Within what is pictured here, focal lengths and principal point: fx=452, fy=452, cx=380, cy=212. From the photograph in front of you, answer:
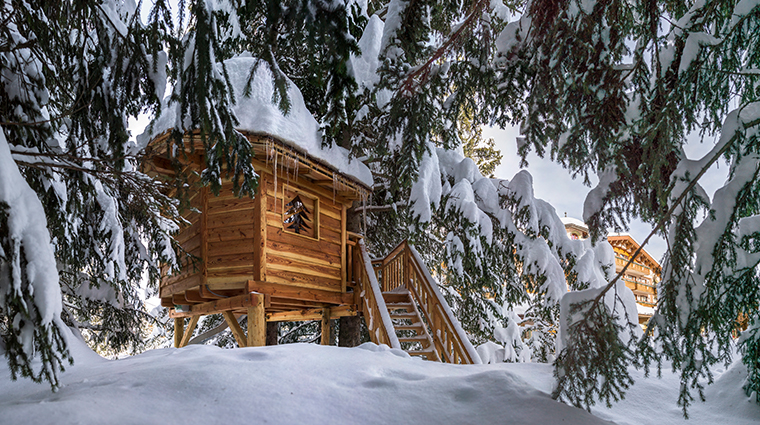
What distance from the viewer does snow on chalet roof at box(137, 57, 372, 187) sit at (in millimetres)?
6719

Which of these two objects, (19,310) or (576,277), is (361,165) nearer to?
(576,277)

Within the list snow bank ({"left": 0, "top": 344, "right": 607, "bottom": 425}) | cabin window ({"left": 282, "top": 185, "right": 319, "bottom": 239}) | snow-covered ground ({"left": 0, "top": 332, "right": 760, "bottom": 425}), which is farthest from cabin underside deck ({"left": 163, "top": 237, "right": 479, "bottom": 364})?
snow bank ({"left": 0, "top": 344, "right": 607, "bottom": 425})

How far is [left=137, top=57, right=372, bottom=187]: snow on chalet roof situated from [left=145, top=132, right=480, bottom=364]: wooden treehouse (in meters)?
0.15

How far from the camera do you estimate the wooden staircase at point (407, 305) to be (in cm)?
688

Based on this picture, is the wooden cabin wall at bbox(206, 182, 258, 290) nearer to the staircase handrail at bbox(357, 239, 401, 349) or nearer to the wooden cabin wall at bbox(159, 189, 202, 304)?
the wooden cabin wall at bbox(159, 189, 202, 304)

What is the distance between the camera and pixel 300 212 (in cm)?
862

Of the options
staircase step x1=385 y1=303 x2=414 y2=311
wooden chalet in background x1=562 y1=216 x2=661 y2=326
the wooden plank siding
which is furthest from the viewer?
wooden chalet in background x1=562 y1=216 x2=661 y2=326

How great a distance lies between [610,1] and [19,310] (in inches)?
160

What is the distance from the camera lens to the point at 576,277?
8266mm

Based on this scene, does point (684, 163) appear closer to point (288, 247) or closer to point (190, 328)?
point (288, 247)

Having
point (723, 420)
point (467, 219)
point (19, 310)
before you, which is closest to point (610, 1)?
point (723, 420)

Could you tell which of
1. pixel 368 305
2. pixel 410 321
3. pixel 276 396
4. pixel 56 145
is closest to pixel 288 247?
pixel 368 305

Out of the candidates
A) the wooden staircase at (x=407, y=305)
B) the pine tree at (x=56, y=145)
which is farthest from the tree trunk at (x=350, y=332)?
the pine tree at (x=56, y=145)

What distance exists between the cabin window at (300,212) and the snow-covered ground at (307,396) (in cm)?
489
